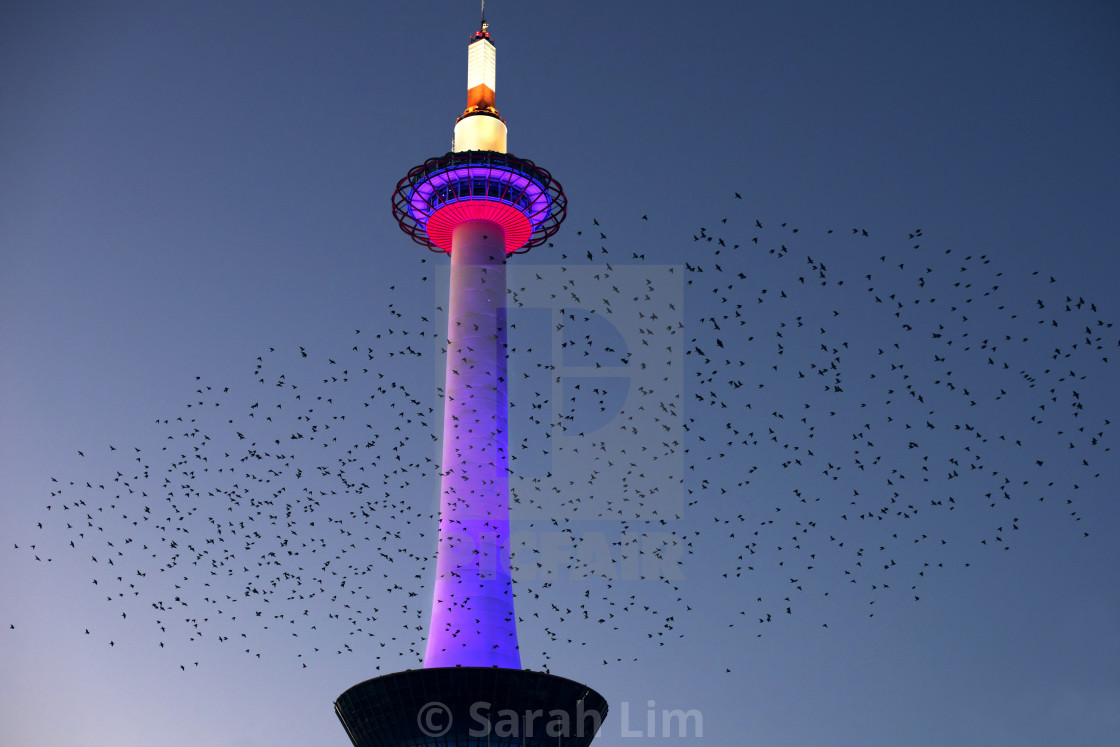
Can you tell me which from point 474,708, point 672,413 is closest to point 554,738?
point 474,708

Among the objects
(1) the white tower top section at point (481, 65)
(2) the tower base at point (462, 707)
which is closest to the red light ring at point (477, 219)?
(1) the white tower top section at point (481, 65)

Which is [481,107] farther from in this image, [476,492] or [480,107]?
[476,492]

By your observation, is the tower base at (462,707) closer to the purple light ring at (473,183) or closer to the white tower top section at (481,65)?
the purple light ring at (473,183)

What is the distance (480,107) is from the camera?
12550 centimetres

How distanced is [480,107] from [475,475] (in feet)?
136

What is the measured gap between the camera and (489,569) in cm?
10531

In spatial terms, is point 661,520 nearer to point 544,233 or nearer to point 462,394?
point 462,394

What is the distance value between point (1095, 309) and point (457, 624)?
66.5 meters

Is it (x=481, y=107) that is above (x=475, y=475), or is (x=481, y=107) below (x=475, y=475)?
above

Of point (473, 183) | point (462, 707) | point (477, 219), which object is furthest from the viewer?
point (477, 219)

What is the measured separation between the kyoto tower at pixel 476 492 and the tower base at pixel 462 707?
0.30 feet

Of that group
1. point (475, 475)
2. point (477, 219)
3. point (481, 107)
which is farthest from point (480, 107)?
point (475, 475)

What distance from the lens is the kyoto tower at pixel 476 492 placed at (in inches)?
3770

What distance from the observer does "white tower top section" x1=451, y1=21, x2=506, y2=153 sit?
401 feet
